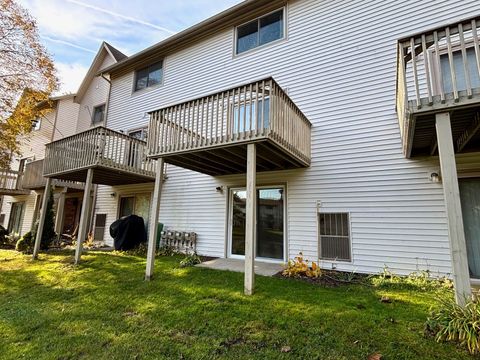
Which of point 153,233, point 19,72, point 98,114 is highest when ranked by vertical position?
point 98,114

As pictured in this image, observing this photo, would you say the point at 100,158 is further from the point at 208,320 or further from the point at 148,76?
the point at 208,320

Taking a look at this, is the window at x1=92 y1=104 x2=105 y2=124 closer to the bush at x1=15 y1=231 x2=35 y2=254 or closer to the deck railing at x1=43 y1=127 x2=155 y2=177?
the deck railing at x1=43 y1=127 x2=155 y2=177

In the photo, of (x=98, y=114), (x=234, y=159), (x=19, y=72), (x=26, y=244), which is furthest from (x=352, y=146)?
(x=26, y=244)

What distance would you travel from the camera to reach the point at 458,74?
4199 mm

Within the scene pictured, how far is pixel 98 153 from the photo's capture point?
787cm

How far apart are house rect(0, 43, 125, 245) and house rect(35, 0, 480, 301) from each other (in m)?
4.60

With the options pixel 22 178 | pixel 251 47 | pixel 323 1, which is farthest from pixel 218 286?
pixel 22 178

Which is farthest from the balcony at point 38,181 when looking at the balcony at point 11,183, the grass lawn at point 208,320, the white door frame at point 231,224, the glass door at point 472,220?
the glass door at point 472,220

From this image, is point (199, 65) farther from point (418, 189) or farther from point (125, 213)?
point (418, 189)

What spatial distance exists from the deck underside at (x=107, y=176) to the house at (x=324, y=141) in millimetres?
115

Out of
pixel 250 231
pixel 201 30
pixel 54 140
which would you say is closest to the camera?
pixel 250 231

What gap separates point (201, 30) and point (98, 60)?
758cm

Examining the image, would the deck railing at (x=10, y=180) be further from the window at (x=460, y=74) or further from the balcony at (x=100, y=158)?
the window at (x=460, y=74)

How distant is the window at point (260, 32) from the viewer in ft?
27.2
